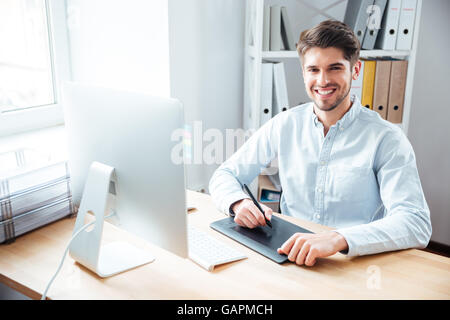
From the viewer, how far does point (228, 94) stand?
245 cm

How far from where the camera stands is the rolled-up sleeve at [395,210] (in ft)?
3.90

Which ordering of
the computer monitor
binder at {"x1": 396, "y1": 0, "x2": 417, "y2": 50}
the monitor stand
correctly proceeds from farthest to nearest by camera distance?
1. binder at {"x1": 396, "y1": 0, "x2": 417, "y2": 50}
2. the monitor stand
3. the computer monitor

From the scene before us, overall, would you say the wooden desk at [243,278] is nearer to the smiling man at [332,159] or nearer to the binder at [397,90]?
the smiling man at [332,159]

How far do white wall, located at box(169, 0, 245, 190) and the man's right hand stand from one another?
81 centimetres

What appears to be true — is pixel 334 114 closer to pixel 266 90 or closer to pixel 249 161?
pixel 249 161

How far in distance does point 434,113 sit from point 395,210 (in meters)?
1.49

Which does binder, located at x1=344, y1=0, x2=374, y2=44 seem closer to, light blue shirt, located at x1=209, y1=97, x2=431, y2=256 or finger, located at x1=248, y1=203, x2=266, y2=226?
light blue shirt, located at x1=209, y1=97, x2=431, y2=256

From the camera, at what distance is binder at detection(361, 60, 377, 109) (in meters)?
2.17

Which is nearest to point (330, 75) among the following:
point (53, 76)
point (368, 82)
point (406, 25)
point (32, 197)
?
point (368, 82)

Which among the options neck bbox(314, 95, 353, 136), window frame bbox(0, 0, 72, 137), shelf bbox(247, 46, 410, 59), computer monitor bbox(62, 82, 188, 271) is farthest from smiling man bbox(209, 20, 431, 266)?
window frame bbox(0, 0, 72, 137)
